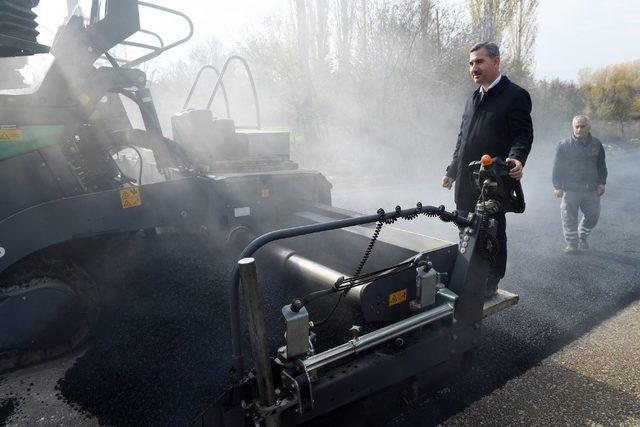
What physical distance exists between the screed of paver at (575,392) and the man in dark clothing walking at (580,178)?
2448 millimetres

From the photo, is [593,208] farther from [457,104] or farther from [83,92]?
[457,104]

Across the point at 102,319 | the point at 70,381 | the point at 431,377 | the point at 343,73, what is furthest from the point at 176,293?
the point at 343,73

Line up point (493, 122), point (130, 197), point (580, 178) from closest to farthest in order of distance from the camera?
point (493, 122) < point (130, 197) < point (580, 178)

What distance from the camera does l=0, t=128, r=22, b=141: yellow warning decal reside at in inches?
109

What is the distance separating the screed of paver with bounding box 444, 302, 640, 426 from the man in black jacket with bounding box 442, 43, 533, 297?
0.61 m

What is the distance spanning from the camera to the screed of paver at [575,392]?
7.60 ft

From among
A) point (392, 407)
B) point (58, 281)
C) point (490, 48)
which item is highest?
point (490, 48)

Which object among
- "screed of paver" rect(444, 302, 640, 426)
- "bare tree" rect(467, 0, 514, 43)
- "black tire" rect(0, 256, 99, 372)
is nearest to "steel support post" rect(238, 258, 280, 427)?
"screed of paver" rect(444, 302, 640, 426)

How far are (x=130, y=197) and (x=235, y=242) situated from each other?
0.92m

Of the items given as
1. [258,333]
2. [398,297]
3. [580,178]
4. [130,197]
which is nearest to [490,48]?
[398,297]

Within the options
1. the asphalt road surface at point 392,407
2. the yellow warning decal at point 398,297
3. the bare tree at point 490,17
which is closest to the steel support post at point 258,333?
the asphalt road surface at point 392,407

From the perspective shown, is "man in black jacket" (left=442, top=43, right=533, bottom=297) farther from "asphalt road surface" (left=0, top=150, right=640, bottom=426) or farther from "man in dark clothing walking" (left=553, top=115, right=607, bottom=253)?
"man in dark clothing walking" (left=553, top=115, right=607, bottom=253)

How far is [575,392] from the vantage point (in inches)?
99.3

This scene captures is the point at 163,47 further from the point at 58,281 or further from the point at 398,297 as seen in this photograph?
the point at 398,297
